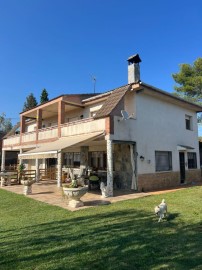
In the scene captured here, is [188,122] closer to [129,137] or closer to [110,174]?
[129,137]

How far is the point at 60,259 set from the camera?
265 inches

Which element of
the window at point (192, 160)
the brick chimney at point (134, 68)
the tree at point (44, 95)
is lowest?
the window at point (192, 160)

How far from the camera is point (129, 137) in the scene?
2017 centimetres

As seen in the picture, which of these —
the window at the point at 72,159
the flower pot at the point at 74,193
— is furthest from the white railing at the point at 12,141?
the flower pot at the point at 74,193

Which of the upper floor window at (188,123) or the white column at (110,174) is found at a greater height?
the upper floor window at (188,123)

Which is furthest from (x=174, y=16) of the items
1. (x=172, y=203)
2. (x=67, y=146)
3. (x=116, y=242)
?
(x=116, y=242)

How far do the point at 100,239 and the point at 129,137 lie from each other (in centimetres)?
1263

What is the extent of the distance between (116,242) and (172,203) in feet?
25.4

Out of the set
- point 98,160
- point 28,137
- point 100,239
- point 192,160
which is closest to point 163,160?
point 192,160

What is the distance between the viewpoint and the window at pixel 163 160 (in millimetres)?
23219

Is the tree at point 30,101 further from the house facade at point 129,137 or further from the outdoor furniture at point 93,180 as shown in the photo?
the outdoor furniture at point 93,180

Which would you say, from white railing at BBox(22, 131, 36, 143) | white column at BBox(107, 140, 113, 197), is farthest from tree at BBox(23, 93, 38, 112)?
white column at BBox(107, 140, 113, 197)

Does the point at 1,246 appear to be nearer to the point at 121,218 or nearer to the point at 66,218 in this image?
the point at 66,218

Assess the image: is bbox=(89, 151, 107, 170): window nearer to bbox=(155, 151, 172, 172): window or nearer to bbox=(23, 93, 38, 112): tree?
bbox=(155, 151, 172, 172): window
